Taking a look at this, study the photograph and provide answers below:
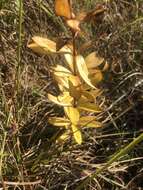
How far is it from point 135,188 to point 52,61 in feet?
1.39

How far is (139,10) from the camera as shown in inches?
55.9

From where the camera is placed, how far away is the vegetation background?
1.12 metres

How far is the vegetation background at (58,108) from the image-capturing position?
112cm

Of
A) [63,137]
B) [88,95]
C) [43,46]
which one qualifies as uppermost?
[43,46]

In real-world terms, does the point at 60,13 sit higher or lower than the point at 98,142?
higher

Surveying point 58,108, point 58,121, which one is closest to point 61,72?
point 58,121

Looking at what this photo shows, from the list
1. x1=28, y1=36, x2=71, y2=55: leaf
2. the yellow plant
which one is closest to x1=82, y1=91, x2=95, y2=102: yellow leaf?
the yellow plant

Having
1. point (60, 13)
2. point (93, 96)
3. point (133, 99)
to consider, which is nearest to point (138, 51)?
point (133, 99)

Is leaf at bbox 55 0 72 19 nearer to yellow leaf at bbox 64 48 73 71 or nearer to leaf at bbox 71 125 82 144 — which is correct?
yellow leaf at bbox 64 48 73 71

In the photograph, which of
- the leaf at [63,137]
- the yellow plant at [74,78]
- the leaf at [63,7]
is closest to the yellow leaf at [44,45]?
the yellow plant at [74,78]

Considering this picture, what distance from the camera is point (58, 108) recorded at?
1.24 meters

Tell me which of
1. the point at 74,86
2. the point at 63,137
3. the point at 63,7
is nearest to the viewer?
the point at 63,7

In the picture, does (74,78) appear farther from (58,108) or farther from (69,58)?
(58,108)

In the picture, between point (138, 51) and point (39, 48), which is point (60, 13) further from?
point (138, 51)
